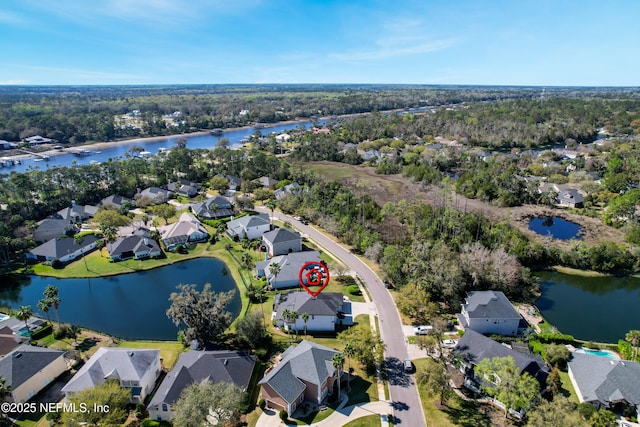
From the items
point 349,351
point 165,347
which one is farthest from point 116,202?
point 349,351

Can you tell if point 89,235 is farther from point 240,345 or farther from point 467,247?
point 467,247

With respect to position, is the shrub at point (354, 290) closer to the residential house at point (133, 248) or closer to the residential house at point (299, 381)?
the residential house at point (299, 381)

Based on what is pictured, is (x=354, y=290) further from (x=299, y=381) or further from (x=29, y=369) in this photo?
(x=29, y=369)

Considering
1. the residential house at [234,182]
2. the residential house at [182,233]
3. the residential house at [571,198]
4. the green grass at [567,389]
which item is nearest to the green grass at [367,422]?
the green grass at [567,389]

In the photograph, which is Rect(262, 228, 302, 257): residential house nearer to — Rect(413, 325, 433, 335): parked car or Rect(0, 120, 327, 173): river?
Rect(413, 325, 433, 335): parked car

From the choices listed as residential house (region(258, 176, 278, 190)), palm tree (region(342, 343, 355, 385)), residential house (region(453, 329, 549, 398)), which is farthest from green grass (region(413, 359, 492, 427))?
residential house (region(258, 176, 278, 190))

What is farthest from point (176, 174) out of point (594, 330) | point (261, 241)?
point (594, 330)
